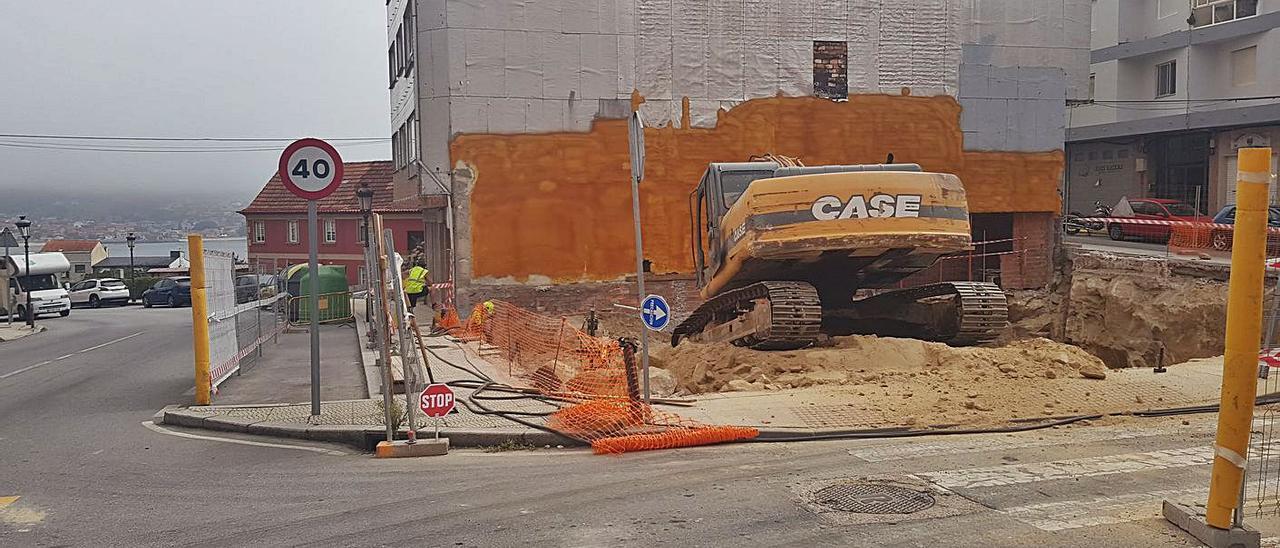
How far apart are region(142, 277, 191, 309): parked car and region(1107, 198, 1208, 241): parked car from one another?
128 ft

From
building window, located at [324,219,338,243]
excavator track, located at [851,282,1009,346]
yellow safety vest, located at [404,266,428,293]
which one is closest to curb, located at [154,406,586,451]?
excavator track, located at [851,282,1009,346]

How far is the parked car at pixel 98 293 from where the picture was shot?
4919 cm

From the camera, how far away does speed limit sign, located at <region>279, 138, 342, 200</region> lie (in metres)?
9.88

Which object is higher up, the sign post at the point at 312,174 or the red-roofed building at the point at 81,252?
the sign post at the point at 312,174

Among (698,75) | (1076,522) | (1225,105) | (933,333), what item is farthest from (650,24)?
(1225,105)

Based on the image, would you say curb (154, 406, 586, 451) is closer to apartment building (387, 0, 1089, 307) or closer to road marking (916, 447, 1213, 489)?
road marking (916, 447, 1213, 489)

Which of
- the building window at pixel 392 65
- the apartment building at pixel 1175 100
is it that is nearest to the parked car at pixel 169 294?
the building window at pixel 392 65

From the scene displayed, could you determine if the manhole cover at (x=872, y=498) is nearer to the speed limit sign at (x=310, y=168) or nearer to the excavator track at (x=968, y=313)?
the speed limit sign at (x=310, y=168)

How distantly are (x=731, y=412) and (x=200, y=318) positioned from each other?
19.9 ft

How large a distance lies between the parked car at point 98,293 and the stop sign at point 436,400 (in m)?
47.4

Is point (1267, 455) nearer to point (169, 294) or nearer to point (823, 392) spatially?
point (823, 392)

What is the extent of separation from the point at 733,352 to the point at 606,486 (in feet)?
21.8

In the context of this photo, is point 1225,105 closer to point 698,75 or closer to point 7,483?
point 698,75

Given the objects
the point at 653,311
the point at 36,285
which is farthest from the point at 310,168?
the point at 36,285
